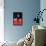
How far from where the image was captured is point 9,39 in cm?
531

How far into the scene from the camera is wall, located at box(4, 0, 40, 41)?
Result: 207 inches

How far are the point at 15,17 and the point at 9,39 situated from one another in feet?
2.90

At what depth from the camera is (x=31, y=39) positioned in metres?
3.31

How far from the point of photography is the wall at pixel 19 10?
17.3 ft

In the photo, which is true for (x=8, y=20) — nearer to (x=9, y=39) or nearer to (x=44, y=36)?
(x=9, y=39)

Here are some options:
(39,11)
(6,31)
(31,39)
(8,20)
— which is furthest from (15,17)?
(31,39)

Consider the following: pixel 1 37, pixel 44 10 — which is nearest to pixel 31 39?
pixel 44 10

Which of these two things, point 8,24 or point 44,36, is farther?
point 8,24

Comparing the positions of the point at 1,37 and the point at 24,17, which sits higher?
the point at 24,17

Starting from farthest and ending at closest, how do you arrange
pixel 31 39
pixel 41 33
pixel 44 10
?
1. pixel 44 10
2. pixel 31 39
3. pixel 41 33

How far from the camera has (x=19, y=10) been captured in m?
5.34

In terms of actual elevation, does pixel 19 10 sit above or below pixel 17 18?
above

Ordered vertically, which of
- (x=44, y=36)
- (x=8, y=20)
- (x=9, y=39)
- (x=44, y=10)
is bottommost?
(x=9, y=39)

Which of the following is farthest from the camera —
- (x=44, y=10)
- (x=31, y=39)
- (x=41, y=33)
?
(x=44, y=10)
